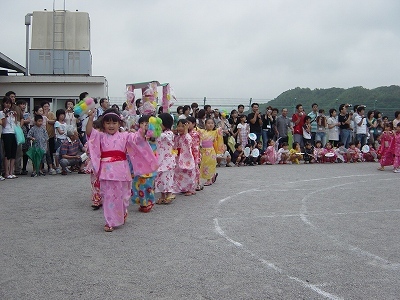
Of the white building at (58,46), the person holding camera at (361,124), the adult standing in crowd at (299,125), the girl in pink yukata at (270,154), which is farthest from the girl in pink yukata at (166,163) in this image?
the white building at (58,46)

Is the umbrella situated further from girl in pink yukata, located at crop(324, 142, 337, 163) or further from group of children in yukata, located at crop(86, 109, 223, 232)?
girl in pink yukata, located at crop(324, 142, 337, 163)

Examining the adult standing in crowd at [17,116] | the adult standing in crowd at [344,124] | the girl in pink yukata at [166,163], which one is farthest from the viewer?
the adult standing in crowd at [344,124]

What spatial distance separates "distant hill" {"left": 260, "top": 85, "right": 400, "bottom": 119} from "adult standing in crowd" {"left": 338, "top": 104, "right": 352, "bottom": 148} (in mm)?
3479

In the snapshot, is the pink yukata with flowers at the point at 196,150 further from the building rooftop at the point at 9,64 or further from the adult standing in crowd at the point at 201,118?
the building rooftop at the point at 9,64

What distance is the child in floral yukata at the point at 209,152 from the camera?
10602 millimetres

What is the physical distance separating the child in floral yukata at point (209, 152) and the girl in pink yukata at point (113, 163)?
146 inches

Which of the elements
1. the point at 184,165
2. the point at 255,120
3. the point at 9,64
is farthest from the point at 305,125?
the point at 9,64

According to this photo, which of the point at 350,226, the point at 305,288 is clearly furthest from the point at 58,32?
the point at 305,288

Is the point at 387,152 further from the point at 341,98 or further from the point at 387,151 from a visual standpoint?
the point at 341,98

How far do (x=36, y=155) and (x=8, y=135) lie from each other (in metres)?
0.94

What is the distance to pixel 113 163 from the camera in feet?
21.8

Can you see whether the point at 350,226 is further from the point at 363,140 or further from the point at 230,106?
the point at 230,106

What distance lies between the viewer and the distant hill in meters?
23.7

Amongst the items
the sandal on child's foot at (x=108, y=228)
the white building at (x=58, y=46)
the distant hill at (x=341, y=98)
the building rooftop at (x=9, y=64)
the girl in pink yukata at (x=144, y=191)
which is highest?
the white building at (x=58, y=46)
